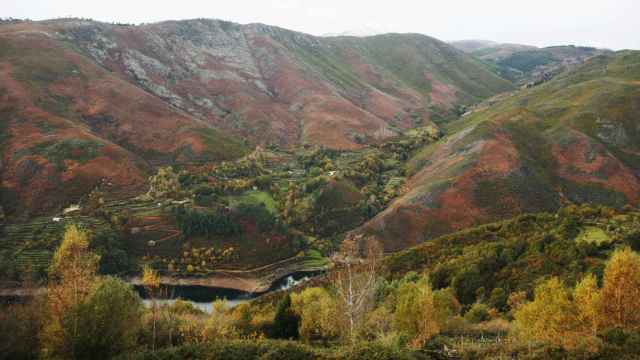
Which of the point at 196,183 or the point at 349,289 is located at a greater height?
the point at 196,183

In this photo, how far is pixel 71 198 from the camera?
13100 centimetres

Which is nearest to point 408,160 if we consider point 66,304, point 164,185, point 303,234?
point 303,234

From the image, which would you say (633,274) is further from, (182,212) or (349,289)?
(182,212)

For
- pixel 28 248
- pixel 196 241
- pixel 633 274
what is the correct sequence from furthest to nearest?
pixel 196 241 < pixel 28 248 < pixel 633 274

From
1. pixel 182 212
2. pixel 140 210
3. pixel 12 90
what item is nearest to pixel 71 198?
pixel 140 210

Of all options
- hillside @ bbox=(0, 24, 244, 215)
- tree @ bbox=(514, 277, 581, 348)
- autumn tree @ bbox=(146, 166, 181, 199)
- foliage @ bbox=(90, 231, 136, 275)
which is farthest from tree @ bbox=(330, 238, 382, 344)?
hillside @ bbox=(0, 24, 244, 215)

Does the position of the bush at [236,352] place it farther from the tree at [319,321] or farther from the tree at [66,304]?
the tree at [319,321]

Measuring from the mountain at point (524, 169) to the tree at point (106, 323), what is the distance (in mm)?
98952

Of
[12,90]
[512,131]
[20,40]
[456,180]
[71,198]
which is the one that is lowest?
[71,198]

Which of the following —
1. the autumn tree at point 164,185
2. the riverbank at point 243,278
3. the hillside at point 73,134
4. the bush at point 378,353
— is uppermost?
the hillside at point 73,134

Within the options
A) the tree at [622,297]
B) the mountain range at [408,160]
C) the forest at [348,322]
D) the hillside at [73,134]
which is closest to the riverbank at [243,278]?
the mountain range at [408,160]

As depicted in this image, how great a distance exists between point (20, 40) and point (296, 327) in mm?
215311

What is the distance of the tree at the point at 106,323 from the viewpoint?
31156 millimetres

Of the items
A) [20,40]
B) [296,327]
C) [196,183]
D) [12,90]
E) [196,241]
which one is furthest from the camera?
[20,40]
